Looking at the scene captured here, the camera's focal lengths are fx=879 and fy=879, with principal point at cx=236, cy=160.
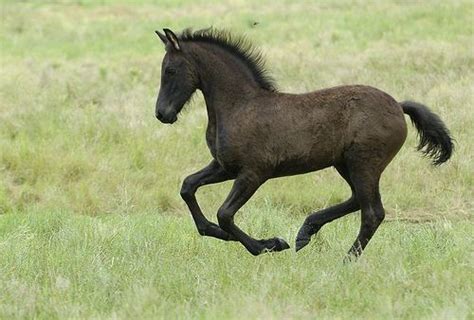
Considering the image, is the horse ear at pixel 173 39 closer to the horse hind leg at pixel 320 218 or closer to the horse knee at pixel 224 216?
the horse knee at pixel 224 216

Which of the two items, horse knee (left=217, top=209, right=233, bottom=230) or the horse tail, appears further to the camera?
the horse tail

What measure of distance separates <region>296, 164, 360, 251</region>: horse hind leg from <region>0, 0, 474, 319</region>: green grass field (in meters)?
0.14

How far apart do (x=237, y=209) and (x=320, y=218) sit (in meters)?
0.85

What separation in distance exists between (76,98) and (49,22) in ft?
43.4

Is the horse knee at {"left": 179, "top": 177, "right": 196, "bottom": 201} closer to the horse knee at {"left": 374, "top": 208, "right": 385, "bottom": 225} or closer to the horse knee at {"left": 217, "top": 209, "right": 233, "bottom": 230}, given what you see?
the horse knee at {"left": 217, "top": 209, "right": 233, "bottom": 230}

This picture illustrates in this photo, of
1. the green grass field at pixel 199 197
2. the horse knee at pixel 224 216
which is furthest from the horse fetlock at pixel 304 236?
the horse knee at pixel 224 216

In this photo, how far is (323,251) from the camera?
760 cm

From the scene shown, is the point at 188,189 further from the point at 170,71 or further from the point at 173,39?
the point at 173,39

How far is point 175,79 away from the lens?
281 inches

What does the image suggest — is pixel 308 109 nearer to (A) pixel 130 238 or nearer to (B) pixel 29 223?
(A) pixel 130 238

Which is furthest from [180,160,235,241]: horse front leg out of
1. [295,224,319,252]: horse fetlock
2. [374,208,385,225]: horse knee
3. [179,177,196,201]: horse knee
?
[374,208,385,225]: horse knee

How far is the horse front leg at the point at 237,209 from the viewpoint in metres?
6.84

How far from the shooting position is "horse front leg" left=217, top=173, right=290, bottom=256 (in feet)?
22.4

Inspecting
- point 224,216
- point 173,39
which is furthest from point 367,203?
point 173,39
